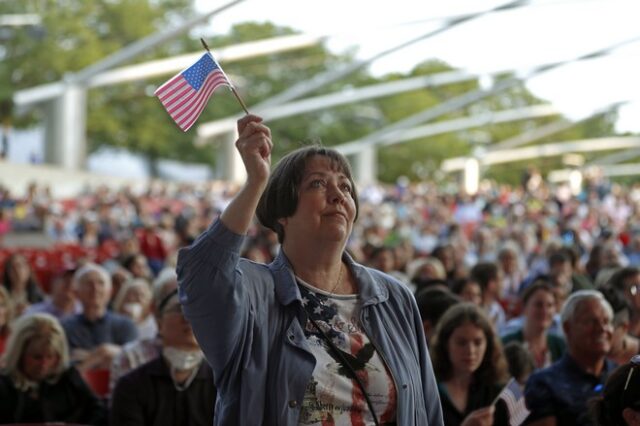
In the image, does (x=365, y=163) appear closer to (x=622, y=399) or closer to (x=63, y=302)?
(x=63, y=302)

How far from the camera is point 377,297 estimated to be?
3891 mm

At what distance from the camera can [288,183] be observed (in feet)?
12.8

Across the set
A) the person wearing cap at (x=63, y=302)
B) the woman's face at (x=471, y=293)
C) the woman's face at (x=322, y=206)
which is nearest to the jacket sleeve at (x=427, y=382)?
the woman's face at (x=322, y=206)

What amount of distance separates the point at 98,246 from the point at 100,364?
13.2m

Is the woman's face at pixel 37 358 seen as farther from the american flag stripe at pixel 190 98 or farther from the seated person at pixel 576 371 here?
the american flag stripe at pixel 190 98

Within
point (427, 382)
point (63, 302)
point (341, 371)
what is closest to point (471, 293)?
point (63, 302)

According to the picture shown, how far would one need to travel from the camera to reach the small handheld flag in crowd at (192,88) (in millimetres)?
4172

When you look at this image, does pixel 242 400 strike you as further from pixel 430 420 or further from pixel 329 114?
pixel 329 114

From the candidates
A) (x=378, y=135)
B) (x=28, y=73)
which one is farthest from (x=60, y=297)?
(x=378, y=135)

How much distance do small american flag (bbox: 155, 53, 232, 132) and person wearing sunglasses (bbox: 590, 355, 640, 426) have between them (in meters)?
1.64

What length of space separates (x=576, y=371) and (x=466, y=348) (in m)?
0.58

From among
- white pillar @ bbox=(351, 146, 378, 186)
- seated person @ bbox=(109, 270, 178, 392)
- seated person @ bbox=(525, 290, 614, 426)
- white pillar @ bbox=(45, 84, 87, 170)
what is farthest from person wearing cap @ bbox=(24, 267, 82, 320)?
white pillar @ bbox=(351, 146, 378, 186)

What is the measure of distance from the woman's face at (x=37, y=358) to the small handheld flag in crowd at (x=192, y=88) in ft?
9.94

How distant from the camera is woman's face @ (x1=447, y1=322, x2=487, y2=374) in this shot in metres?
6.35
